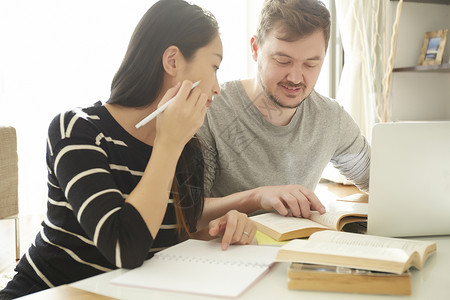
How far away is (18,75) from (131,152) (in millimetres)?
2053

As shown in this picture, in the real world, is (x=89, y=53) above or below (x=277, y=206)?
above

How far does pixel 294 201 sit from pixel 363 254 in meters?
0.35

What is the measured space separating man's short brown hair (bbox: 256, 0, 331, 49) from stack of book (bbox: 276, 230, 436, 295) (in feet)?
2.49

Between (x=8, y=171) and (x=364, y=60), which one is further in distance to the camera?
(x=364, y=60)

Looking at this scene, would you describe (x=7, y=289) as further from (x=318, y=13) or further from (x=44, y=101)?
(x=44, y=101)

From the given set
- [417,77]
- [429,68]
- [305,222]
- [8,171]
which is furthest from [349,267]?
[417,77]

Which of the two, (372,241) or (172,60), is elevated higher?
(172,60)

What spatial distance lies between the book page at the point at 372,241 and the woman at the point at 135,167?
0.45 feet

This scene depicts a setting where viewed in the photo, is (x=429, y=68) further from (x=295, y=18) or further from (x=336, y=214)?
(x=336, y=214)

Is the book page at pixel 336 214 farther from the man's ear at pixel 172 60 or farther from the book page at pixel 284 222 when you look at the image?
the man's ear at pixel 172 60

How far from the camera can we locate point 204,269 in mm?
759

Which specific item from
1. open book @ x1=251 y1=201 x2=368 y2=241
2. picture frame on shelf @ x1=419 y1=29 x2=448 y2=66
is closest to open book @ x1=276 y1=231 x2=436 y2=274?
open book @ x1=251 y1=201 x2=368 y2=241

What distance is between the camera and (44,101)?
2875mm

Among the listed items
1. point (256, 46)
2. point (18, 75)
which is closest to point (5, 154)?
point (256, 46)
